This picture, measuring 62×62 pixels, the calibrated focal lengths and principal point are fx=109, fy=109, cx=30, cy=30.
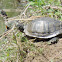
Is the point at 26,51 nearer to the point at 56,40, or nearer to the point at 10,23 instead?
the point at 56,40

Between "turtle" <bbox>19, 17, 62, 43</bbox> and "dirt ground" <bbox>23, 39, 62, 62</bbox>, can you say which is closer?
"dirt ground" <bbox>23, 39, 62, 62</bbox>

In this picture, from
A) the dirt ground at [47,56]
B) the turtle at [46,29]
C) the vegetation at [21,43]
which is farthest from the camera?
the turtle at [46,29]

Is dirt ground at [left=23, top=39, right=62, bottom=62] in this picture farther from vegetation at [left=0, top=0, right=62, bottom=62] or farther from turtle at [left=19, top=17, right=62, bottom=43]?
turtle at [left=19, top=17, right=62, bottom=43]

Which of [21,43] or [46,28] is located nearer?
[21,43]

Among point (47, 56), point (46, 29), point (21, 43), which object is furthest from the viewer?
point (46, 29)

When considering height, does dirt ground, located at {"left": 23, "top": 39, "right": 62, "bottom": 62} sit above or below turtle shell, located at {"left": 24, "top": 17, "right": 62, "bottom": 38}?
below

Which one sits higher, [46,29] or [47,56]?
[46,29]

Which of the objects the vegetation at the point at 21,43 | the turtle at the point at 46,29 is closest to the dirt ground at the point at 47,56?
the vegetation at the point at 21,43

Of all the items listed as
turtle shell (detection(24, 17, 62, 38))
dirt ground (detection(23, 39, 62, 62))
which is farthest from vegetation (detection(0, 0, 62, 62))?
turtle shell (detection(24, 17, 62, 38))

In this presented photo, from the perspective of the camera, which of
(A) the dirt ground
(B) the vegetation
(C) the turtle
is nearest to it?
(A) the dirt ground

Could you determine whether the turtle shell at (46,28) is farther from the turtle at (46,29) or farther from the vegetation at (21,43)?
the vegetation at (21,43)

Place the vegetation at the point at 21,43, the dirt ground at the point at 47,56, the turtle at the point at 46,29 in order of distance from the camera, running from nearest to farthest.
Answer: the dirt ground at the point at 47,56 < the vegetation at the point at 21,43 < the turtle at the point at 46,29

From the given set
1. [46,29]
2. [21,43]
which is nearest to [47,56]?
[21,43]

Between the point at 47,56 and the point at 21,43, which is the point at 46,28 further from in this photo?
the point at 47,56
